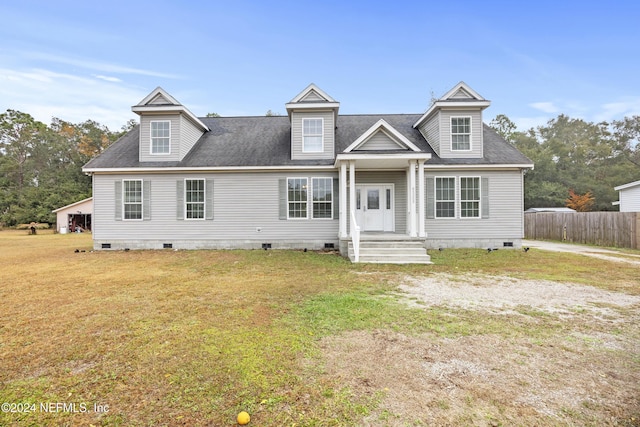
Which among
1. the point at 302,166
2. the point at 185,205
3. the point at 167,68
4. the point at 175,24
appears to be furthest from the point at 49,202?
the point at 302,166

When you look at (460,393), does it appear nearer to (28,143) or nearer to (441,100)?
(441,100)

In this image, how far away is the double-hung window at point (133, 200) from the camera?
12.3 m

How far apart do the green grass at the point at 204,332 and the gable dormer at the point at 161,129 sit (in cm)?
576

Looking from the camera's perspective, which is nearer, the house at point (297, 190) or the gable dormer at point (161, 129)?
the house at point (297, 190)

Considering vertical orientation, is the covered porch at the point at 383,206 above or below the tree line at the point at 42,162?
below

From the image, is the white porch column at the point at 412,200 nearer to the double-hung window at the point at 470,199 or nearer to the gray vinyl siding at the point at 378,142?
the gray vinyl siding at the point at 378,142

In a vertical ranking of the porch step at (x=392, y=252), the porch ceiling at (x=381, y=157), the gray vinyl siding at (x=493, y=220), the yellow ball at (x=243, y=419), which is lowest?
the yellow ball at (x=243, y=419)

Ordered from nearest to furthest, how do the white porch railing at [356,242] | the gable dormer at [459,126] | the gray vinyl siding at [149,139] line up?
the white porch railing at [356,242] < the gable dormer at [459,126] < the gray vinyl siding at [149,139]

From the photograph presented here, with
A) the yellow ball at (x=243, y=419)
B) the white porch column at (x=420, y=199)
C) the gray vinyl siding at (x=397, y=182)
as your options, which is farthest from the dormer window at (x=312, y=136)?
the yellow ball at (x=243, y=419)

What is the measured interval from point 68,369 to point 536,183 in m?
42.8

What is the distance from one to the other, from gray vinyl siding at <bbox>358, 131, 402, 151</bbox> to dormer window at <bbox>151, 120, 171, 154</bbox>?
8175 millimetres

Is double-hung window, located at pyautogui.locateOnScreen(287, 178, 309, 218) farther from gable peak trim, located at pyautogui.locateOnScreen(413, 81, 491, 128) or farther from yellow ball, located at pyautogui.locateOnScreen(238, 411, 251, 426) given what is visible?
yellow ball, located at pyautogui.locateOnScreen(238, 411, 251, 426)

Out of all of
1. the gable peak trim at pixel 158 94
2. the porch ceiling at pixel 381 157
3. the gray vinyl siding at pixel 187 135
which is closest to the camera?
the porch ceiling at pixel 381 157

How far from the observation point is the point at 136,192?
12.4 meters
